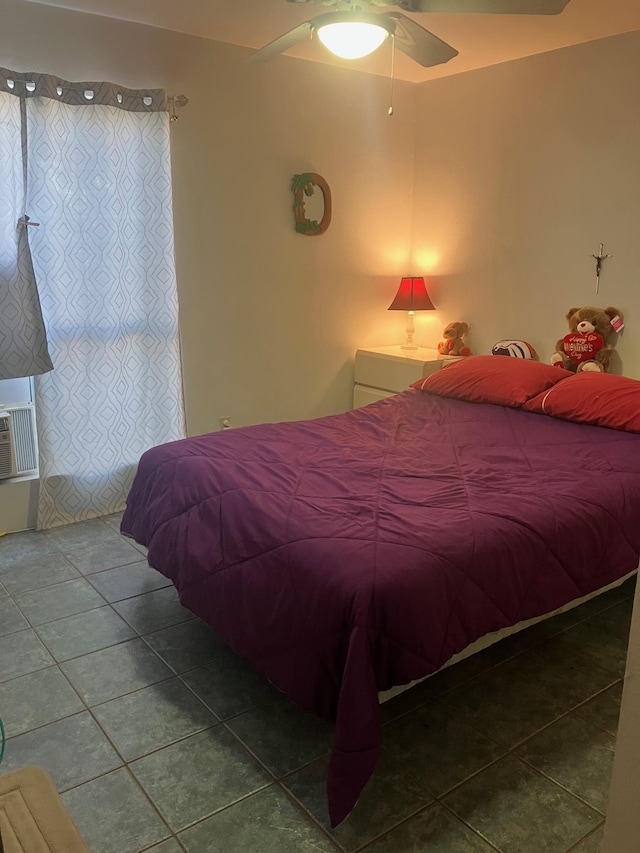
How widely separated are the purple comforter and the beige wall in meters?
1.09

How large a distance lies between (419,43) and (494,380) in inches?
63.3

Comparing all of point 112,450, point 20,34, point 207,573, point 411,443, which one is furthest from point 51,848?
point 20,34

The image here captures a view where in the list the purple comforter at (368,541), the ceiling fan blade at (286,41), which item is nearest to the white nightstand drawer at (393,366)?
the purple comforter at (368,541)

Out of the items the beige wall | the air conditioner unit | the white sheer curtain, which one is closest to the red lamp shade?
the beige wall

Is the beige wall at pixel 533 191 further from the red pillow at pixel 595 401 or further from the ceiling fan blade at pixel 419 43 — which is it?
the ceiling fan blade at pixel 419 43

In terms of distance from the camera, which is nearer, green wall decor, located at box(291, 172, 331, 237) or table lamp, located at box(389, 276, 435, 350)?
green wall decor, located at box(291, 172, 331, 237)

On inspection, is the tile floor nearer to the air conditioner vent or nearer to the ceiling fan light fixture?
the air conditioner vent

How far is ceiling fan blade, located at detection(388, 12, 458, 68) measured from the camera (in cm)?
245

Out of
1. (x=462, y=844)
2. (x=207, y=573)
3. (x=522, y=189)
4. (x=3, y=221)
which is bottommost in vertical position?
(x=462, y=844)

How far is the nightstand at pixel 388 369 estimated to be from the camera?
420 cm

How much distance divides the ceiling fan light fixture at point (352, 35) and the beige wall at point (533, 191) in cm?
169

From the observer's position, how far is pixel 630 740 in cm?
103

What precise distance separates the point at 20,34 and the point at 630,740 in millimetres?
3523

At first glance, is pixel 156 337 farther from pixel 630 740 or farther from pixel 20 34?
pixel 630 740
